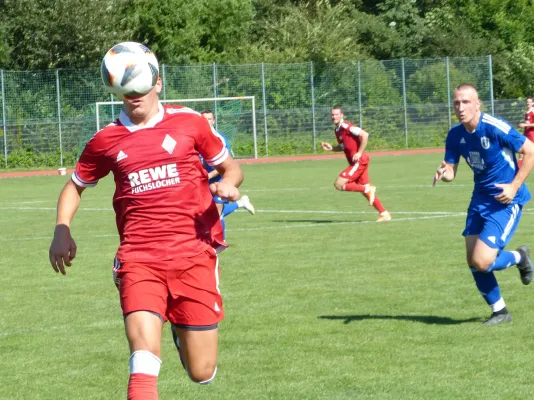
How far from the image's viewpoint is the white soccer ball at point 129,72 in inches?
223

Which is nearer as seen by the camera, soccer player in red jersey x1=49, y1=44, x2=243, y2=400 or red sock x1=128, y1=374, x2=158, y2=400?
red sock x1=128, y1=374, x2=158, y2=400

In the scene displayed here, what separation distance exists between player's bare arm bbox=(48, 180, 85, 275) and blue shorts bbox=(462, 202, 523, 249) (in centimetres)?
413

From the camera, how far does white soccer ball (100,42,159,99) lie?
5.67 m

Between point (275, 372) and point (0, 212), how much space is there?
52.0ft

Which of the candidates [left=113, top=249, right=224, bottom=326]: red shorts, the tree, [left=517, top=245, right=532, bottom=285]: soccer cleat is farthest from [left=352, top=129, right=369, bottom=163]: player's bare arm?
the tree

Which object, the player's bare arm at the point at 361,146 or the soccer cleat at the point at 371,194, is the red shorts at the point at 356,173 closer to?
the player's bare arm at the point at 361,146

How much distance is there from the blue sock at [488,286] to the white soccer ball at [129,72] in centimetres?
428

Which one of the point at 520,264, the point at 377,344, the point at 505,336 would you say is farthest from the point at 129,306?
the point at 520,264

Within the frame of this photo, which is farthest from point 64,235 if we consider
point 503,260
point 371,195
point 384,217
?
point 371,195

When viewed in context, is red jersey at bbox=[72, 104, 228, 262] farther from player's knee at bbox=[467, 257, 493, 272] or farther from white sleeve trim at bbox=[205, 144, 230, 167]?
player's knee at bbox=[467, 257, 493, 272]

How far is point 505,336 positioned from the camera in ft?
28.1

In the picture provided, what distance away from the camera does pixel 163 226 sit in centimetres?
579

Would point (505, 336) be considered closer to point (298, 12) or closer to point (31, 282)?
point (31, 282)

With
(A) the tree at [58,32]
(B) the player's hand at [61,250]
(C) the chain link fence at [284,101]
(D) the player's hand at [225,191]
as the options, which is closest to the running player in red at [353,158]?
(B) the player's hand at [61,250]
